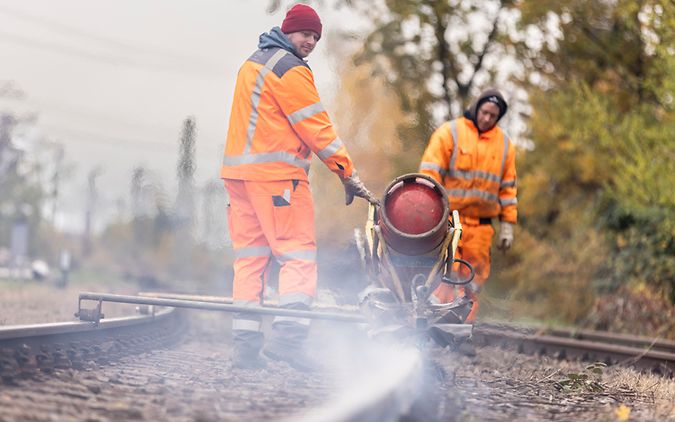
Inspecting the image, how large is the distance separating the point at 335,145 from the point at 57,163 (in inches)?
2200

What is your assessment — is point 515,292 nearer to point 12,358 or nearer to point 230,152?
point 230,152

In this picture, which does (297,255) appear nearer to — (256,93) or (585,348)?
(256,93)

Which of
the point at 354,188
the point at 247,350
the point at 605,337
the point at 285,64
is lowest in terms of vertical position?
the point at 605,337

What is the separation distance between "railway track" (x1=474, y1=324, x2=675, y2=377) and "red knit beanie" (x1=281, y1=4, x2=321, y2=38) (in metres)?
3.12

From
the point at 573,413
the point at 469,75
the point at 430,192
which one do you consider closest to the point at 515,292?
the point at 469,75

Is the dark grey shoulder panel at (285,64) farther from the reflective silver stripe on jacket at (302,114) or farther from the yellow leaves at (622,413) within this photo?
the yellow leaves at (622,413)

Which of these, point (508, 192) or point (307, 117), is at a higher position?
point (307, 117)

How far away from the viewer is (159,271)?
41281 mm

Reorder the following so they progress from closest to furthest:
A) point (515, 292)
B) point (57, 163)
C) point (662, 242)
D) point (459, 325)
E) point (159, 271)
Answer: point (459, 325) → point (662, 242) → point (515, 292) → point (159, 271) → point (57, 163)

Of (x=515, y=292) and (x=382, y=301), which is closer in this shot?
(x=382, y=301)

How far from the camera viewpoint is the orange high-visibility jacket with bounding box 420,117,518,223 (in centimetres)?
788

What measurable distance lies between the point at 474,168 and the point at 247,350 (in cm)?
285

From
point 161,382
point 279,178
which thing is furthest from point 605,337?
point 161,382

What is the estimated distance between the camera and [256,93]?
605cm
